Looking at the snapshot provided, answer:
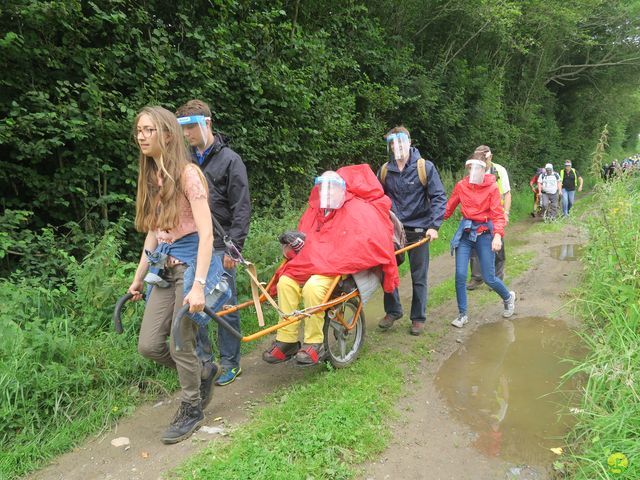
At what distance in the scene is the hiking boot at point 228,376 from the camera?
3902 millimetres

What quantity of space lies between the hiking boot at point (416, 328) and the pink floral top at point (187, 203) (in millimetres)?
2986

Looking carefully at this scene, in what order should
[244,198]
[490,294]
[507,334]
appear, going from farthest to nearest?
[490,294] < [507,334] < [244,198]

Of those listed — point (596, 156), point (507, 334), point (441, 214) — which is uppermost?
point (596, 156)

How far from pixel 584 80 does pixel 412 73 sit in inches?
738

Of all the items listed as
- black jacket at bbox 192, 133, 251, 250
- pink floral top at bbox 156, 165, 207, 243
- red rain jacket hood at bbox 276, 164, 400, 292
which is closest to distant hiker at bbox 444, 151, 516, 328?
red rain jacket hood at bbox 276, 164, 400, 292

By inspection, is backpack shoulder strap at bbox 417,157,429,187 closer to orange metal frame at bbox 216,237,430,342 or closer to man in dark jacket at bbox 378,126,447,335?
man in dark jacket at bbox 378,126,447,335

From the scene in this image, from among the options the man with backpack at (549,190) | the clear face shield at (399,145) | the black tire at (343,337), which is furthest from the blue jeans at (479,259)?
the man with backpack at (549,190)

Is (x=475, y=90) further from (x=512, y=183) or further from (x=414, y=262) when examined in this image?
(x=414, y=262)

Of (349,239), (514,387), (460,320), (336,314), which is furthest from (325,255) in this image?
(460,320)

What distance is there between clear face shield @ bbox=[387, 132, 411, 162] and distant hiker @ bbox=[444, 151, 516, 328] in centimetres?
85

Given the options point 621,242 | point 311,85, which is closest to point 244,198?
point 621,242

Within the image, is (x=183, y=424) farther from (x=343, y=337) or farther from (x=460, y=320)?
(x=460, y=320)

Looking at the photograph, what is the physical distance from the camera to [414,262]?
199 inches

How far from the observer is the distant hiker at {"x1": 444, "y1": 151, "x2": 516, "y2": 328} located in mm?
5035
